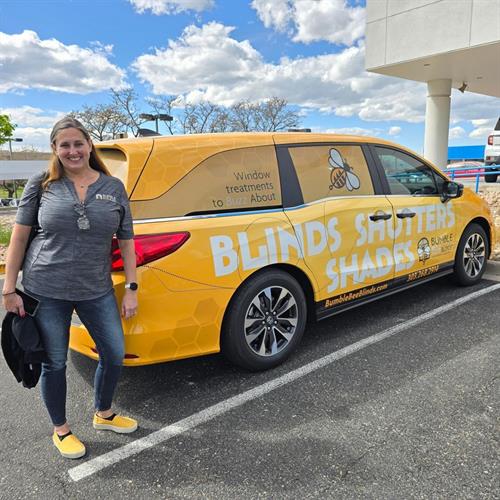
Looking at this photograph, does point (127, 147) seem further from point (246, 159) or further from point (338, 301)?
point (338, 301)

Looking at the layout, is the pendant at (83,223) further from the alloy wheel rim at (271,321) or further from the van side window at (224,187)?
the alloy wheel rim at (271,321)

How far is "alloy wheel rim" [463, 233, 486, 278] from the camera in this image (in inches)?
204

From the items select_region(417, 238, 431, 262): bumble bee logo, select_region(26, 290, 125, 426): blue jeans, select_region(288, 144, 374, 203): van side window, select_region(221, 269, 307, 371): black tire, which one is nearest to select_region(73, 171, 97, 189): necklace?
select_region(26, 290, 125, 426): blue jeans

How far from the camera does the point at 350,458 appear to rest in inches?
94.8

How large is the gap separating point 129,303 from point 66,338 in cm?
37

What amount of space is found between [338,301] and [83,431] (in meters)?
2.16

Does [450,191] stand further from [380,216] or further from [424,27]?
[424,27]

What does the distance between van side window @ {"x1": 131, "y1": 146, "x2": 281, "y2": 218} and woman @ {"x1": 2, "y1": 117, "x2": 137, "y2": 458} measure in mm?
462

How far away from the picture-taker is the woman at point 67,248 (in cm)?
221

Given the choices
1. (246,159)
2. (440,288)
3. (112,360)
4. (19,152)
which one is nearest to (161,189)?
(246,159)

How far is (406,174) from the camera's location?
449 centimetres

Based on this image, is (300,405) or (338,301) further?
(338,301)

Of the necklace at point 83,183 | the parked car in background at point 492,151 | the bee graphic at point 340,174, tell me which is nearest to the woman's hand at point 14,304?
the necklace at point 83,183

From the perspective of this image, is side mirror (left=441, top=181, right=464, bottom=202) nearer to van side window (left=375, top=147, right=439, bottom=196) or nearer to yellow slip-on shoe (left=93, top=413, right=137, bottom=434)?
van side window (left=375, top=147, right=439, bottom=196)
